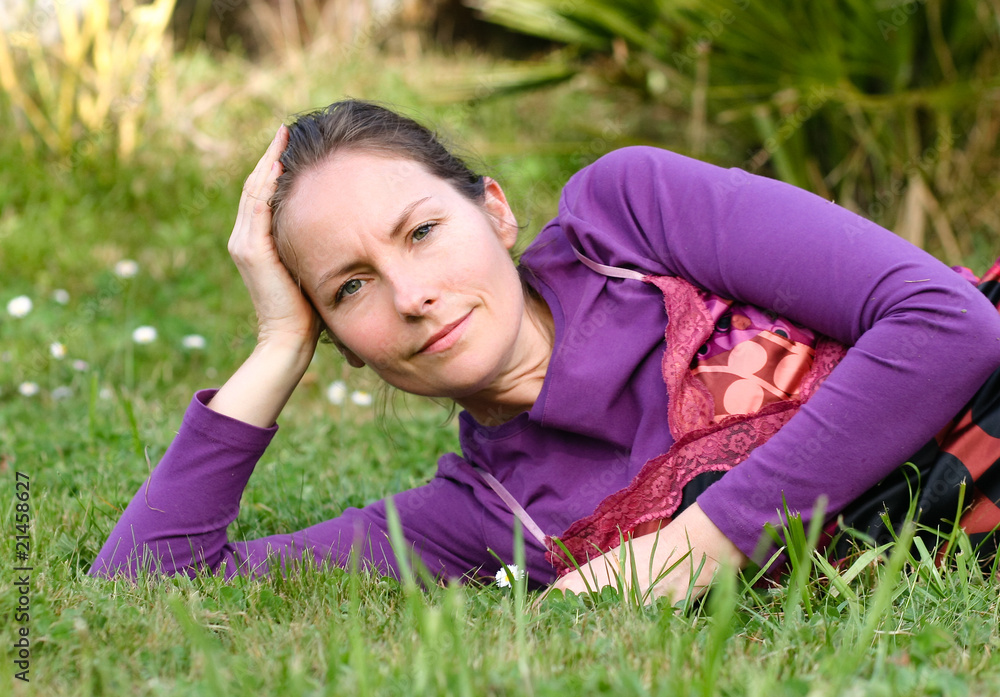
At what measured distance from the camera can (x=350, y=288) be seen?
1.92 m

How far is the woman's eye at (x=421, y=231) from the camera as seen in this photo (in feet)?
6.15

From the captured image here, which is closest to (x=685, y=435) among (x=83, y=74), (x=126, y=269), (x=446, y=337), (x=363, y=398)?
(x=446, y=337)

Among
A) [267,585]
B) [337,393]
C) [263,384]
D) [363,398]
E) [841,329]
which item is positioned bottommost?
[337,393]

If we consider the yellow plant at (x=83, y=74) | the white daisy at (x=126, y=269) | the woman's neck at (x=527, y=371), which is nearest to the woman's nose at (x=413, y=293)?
the woman's neck at (x=527, y=371)

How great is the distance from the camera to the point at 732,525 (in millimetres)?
1713

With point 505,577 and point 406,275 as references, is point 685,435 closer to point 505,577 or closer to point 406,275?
point 505,577

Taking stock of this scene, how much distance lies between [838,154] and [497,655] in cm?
417

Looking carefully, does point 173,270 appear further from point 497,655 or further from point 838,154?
point 497,655

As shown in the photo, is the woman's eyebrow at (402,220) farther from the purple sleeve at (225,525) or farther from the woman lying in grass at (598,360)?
the purple sleeve at (225,525)

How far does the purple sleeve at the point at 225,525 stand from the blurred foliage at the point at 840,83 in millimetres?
2911

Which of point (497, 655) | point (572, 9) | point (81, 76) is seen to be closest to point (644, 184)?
point (497, 655)

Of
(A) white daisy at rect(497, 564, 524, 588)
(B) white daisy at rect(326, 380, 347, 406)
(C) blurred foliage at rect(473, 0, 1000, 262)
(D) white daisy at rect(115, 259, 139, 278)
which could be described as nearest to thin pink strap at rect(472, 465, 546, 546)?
(A) white daisy at rect(497, 564, 524, 588)

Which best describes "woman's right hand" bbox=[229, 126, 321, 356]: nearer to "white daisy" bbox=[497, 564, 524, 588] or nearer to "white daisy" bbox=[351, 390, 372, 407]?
"white daisy" bbox=[497, 564, 524, 588]

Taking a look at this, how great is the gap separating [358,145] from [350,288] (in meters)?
0.32
